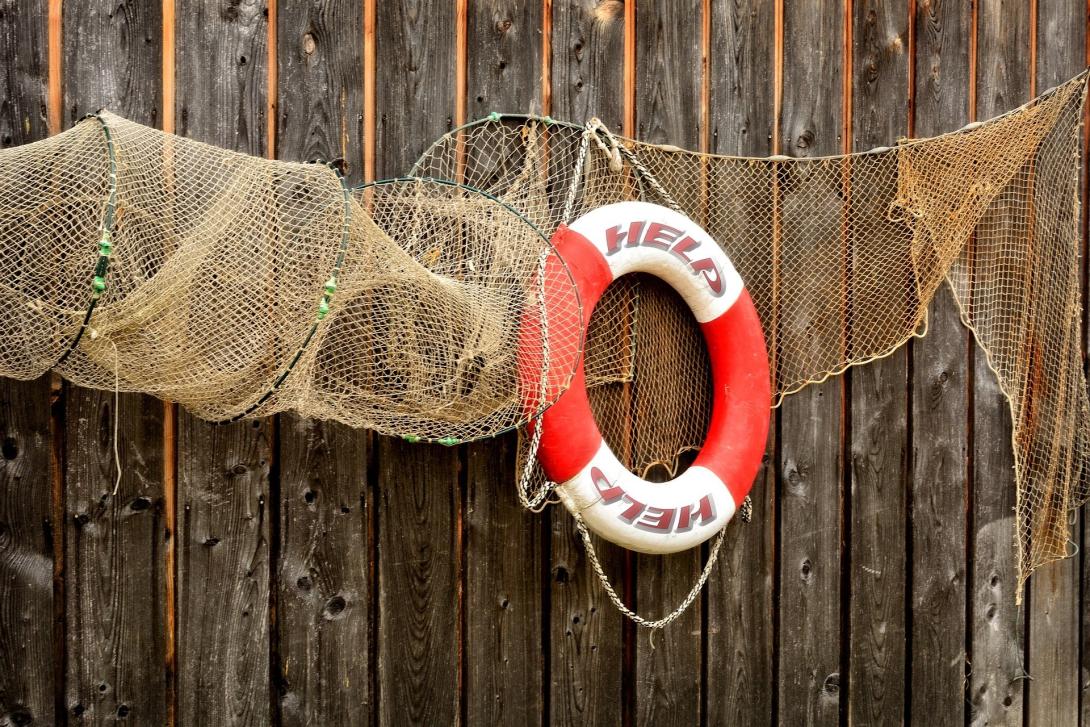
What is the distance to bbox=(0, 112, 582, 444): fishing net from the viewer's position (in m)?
1.67

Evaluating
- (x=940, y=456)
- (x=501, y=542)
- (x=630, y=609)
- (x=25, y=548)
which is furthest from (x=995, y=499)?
(x=25, y=548)

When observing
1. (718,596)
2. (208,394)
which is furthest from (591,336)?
(208,394)

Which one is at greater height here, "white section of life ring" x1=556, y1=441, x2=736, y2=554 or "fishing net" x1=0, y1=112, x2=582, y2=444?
"fishing net" x1=0, y1=112, x2=582, y2=444

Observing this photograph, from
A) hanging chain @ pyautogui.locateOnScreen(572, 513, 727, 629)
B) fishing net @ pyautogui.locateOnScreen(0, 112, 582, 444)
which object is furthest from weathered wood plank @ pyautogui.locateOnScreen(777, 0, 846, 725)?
fishing net @ pyautogui.locateOnScreen(0, 112, 582, 444)

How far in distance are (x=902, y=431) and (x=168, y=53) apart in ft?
6.81

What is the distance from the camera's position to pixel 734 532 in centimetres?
249

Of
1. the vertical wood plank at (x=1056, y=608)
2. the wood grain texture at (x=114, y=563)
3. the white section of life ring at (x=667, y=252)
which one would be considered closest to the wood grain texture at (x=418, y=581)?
the wood grain texture at (x=114, y=563)

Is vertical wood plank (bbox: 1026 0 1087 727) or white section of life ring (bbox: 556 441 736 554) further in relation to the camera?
vertical wood plank (bbox: 1026 0 1087 727)

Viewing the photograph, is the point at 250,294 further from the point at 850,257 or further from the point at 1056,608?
the point at 1056,608

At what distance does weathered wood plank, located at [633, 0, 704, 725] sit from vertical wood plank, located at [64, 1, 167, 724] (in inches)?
44.7

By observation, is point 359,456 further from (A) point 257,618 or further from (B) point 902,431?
(B) point 902,431

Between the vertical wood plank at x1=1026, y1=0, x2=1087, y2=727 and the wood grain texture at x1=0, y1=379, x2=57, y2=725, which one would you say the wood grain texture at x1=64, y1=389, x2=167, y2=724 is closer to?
the wood grain texture at x1=0, y1=379, x2=57, y2=725

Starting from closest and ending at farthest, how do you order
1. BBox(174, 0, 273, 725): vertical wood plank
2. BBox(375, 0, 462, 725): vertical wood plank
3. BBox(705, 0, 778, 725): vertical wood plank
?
BBox(174, 0, 273, 725): vertical wood plank → BBox(375, 0, 462, 725): vertical wood plank → BBox(705, 0, 778, 725): vertical wood plank

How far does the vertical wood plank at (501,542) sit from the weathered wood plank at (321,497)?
0.26m
